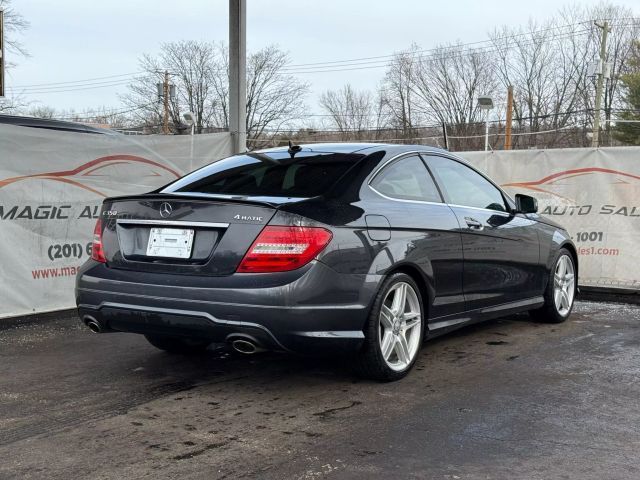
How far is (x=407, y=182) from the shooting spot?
16.1 feet

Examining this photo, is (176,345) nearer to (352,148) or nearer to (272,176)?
(272,176)

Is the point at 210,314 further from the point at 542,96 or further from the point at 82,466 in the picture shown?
the point at 542,96

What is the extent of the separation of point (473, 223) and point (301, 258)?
6.13ft

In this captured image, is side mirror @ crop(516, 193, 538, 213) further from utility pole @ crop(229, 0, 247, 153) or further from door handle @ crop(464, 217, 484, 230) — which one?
utility pole @ crop(229, 0, 247, 153)

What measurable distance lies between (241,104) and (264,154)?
11.9 ft

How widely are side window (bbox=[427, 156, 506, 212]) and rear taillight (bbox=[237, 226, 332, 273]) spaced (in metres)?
1.71

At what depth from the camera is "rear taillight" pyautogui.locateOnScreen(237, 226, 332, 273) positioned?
394 centimetres

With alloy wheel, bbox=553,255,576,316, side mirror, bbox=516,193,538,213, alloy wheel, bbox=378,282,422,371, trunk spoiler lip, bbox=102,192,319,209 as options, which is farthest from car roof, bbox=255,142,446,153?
alloy wheel, bbox=553,255,576,316

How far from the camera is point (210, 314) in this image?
3967 mm

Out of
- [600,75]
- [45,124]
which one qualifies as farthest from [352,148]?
[600,75]

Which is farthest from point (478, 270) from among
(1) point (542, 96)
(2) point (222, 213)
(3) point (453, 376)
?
(1) point (542, 96)

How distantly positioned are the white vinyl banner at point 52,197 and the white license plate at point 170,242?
119 inches

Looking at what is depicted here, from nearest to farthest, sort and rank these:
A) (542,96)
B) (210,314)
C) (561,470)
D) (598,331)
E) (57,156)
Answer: (561,470) → (210,314) → (598,331) → (57,156) → (542,96)

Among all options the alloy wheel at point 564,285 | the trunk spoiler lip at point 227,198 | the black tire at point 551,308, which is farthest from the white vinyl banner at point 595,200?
the trunk spoiler lip at point 227,198
